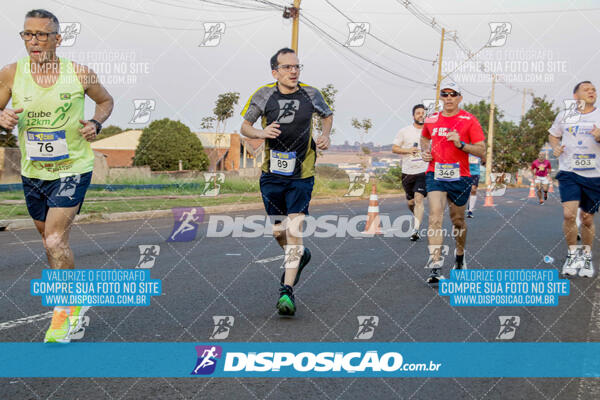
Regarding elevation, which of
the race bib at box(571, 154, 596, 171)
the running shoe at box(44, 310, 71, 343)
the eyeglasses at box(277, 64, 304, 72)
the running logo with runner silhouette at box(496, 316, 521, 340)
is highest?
the eyeglasses at box(277, 64, 304, 72)

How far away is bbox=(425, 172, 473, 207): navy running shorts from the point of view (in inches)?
263

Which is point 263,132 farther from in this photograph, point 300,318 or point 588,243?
point 588,243

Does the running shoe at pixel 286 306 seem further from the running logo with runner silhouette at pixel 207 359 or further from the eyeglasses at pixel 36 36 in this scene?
the eyeglasses at pixel 36 36

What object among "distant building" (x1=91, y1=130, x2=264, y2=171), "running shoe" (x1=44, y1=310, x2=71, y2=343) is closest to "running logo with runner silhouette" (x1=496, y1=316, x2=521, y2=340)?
"running shoe" (x1=44, y1=310, x2=71, y2=343)

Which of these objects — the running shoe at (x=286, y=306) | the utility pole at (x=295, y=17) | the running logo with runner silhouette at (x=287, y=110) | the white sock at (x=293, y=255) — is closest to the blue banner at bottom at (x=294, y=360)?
the running shoe at (x=286, y=306)

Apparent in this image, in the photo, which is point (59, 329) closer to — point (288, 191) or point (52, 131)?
point (52, 131)

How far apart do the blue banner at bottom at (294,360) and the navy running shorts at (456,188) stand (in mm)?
2647

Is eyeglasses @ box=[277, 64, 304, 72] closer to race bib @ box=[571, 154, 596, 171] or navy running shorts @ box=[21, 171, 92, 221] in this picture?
navy running shorts @ box=[21, 171, 92, 221]

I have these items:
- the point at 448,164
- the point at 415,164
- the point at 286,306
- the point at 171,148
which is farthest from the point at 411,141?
the point at 171,148

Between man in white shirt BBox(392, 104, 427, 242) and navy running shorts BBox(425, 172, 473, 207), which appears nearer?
navy running shorts BBox(425, 172, 473, 207)

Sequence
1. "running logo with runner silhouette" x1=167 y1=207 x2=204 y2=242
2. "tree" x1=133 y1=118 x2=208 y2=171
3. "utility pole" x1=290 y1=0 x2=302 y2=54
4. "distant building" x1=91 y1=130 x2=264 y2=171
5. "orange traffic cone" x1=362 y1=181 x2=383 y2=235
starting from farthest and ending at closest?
"distant building" x1=91 y1=130 x2=264 y2=171, "tree" x1=133 y1=118 x2=208 y2=171, "utility pole" x1=290 y1=0 x2=302 y2=54, "orange traffic cone" x1=362 y1=181 x2=383 y2=235, "running logo with runner silhouette" x1=167 y1=207 x2=204 y2=242

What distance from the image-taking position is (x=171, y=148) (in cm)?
5225

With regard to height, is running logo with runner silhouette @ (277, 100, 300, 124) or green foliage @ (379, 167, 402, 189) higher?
running logo with runner silhouette @ (277, 100, 300, 124)

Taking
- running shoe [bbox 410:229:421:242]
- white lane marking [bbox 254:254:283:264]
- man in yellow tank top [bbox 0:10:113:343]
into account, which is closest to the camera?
man in yellow tank top [bbox 0:10:113:343]
